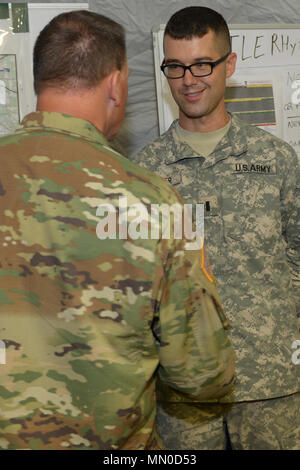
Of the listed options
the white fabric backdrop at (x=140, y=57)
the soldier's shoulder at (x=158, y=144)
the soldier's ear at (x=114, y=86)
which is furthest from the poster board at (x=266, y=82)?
the soldier's ear at (x=114, y=86)

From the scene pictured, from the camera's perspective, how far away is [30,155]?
2.94 ft

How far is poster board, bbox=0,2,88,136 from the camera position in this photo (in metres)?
1.81

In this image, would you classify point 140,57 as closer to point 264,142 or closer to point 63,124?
point 264,142

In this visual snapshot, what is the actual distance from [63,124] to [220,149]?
2.59 feet

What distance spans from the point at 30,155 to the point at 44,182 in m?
0.06

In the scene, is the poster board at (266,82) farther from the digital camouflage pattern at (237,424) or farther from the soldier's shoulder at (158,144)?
the digital camouflage pattern at (237,424)

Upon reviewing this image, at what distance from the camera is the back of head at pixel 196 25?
1.57 m

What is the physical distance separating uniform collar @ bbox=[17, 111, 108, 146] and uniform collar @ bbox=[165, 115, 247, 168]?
71 cm

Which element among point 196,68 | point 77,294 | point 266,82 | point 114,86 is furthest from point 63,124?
point 266,82

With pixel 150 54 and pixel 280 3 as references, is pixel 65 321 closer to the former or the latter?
pixel 150 54

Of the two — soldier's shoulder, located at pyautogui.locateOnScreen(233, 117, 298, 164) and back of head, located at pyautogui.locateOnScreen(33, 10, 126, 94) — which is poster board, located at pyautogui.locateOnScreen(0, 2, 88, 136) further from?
back of head, located at pyautogui.locateOnScreen(33, 10, 126, 94)

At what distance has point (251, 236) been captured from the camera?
5.12 ft

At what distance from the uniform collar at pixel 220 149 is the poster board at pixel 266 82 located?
31 cm
